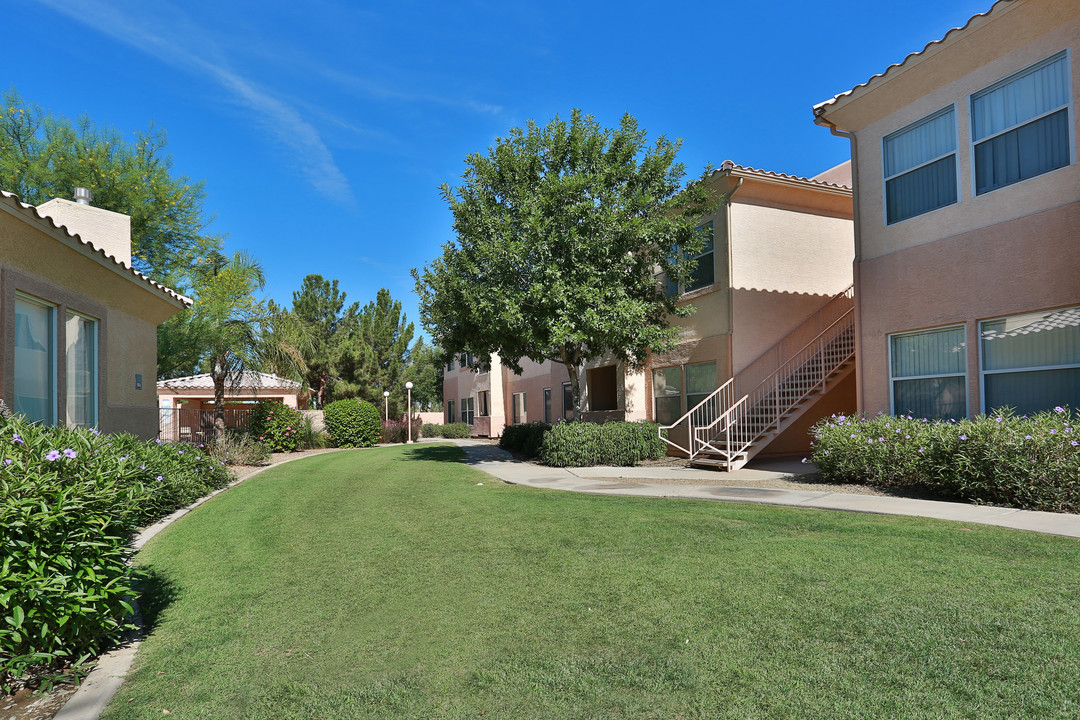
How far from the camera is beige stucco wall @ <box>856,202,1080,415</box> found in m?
8.80

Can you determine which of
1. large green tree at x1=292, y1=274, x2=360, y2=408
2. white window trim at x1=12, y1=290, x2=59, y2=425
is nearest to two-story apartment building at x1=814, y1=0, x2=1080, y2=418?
white window trim at x1=12, y1=290, x2=59, y2=425

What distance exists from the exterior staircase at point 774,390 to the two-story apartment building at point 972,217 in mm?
2211

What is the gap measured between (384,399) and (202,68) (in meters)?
20.2

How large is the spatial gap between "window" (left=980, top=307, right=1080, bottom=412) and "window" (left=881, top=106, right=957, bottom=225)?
90.4 inches

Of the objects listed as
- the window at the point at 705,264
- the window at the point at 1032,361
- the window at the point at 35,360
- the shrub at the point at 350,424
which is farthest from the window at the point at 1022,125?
the shrub at the point at 350,424

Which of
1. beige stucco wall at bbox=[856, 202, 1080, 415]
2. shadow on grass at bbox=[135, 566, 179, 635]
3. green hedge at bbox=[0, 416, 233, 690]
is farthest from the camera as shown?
beige stucco wall at bbox=[856, 202, 1080, 415]

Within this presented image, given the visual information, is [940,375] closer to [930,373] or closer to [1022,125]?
[930,373]

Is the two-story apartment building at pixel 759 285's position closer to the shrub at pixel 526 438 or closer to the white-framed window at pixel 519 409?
the shrub at pixel 526 438

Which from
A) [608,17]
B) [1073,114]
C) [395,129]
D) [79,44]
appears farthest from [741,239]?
[79,44]

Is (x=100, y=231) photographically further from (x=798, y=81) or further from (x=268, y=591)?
(x=798, y=81)

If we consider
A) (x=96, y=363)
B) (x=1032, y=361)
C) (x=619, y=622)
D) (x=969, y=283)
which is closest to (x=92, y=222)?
(x=96, y=363)

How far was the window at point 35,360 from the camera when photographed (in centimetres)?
750

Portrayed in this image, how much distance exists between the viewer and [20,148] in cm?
1812

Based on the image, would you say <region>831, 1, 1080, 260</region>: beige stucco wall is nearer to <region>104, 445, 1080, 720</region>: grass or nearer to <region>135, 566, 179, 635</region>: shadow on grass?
<region>104, 445, 1080, 720</region>: grass
